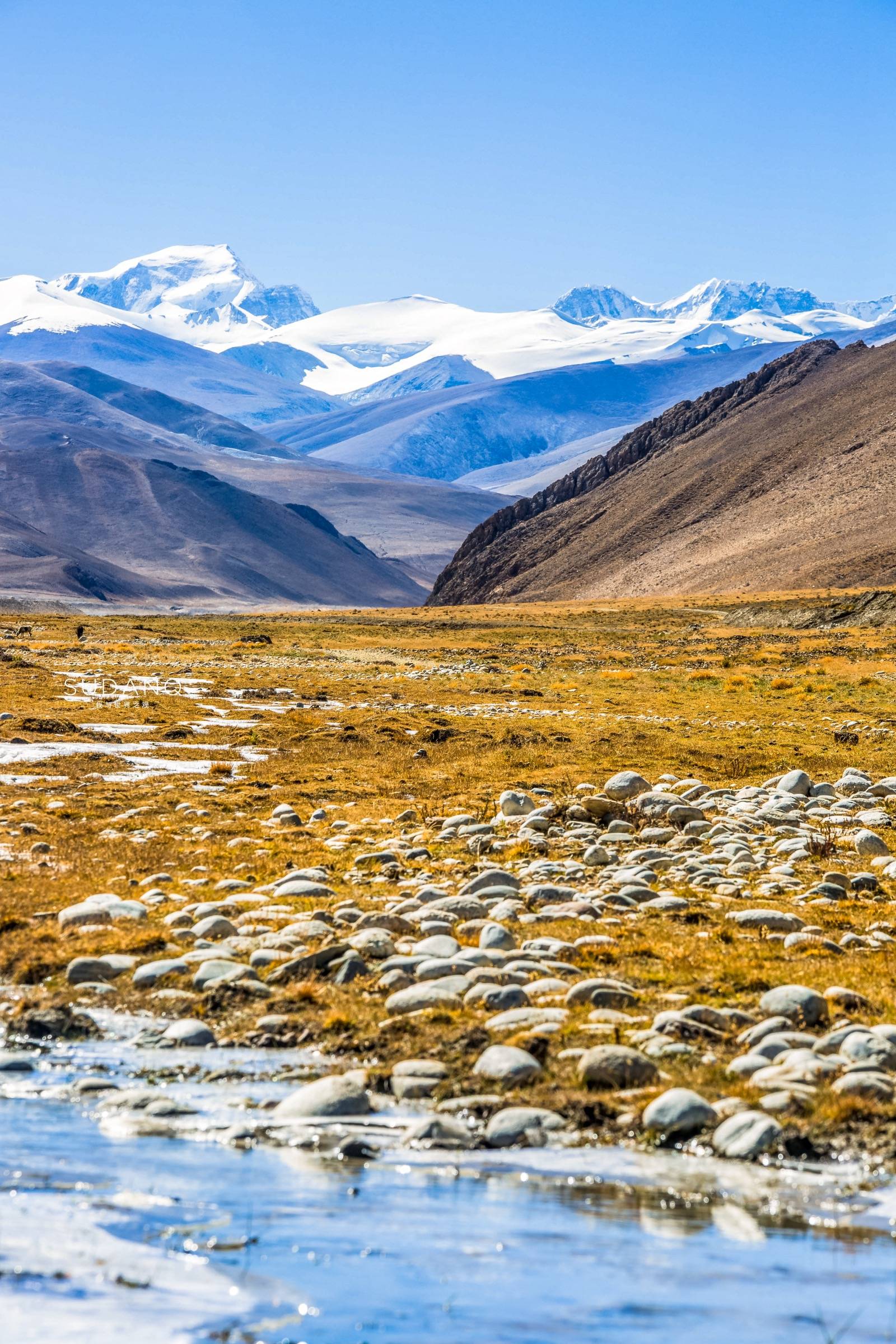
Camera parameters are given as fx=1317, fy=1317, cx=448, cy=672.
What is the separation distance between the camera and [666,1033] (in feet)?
32.3

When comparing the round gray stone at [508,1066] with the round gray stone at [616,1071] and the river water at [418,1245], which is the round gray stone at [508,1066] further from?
the river water at [418,1245]

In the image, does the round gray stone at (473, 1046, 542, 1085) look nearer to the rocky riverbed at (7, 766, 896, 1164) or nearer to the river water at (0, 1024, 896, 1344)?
the rocky riverbed at (7, 766, 896, 1164)

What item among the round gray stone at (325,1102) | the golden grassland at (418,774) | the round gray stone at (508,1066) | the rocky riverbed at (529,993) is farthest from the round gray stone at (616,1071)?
the round gray stone at (325,1102)

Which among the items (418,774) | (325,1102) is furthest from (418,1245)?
(418,774)

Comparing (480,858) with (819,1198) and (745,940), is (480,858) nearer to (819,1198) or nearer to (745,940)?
(745,940)

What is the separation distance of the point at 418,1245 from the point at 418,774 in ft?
62.4

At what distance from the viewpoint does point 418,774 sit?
25969mm

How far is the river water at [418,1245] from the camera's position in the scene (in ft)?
20.4

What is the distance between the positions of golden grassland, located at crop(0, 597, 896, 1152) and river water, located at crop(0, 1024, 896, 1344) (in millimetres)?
969

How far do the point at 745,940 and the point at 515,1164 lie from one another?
5.43 metres

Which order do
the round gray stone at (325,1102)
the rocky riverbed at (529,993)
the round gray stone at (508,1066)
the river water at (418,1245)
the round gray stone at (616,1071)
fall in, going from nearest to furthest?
the river water at (418,1245)
the rocky riverbed at (529,993)
the round gray stone at (325,1102)
the round gray stone at (616,1071)
the round gray stone at (508,1066)

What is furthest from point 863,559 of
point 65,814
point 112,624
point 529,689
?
point 65,814

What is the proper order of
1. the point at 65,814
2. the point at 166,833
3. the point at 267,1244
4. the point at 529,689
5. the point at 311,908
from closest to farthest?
the point at 267,1244 → the point at 311,908 → the point at 166,833 → the point at 65,814 → the point at 529,689

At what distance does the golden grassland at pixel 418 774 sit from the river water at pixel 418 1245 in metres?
0.97
